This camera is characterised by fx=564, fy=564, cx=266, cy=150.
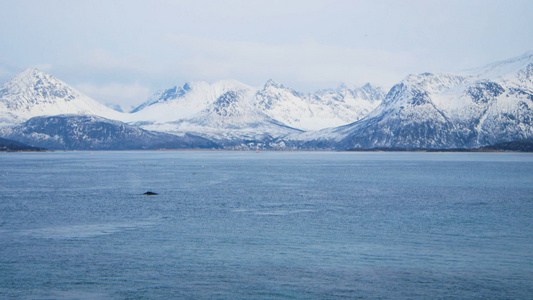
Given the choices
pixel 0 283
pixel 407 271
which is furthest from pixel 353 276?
pixel 0 283

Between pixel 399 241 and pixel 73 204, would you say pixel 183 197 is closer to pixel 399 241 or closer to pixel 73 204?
pixel 73 204

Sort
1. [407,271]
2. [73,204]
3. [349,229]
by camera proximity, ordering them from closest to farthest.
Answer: [407,271] → [349,229] → [73,204]

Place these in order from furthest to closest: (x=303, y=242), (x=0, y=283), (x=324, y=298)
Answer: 1. (x=303, y=242)
2. (x=0, y=283)
3. (x=324, y=298)

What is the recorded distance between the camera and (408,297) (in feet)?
111

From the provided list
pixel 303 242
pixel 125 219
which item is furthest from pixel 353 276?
pixel 125 219

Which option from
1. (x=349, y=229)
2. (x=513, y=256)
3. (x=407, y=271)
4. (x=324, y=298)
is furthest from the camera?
(x=349, y=229)

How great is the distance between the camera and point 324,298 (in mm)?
33531

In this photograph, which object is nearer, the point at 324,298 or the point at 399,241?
the point at 324,298

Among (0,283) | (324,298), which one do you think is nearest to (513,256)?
(324,298)

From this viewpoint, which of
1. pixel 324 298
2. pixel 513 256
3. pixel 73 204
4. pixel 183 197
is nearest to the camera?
pixel 324 298

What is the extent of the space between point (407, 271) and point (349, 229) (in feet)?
55.7

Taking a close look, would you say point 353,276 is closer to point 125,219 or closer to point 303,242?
point 303,242

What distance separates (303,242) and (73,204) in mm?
40692

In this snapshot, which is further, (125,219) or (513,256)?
(125,219)
